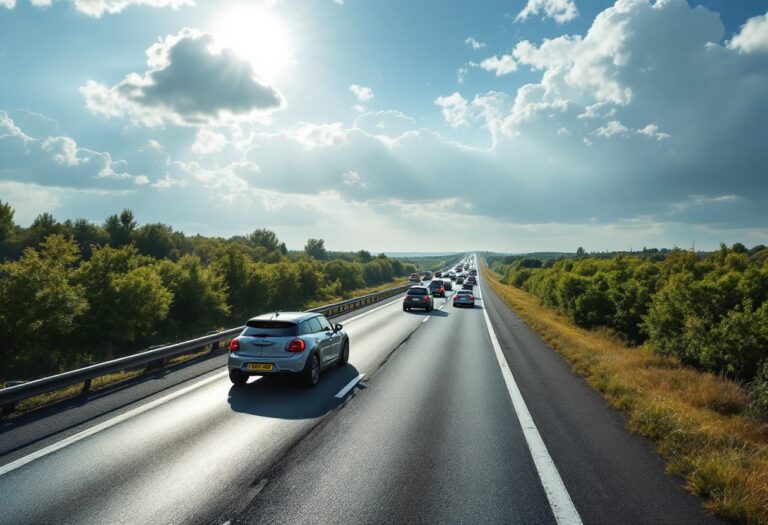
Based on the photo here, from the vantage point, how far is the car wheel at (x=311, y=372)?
8906 mm

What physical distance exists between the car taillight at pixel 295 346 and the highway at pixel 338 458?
35.3 inches

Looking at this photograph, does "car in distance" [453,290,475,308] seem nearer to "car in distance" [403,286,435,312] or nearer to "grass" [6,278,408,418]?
"car in distance" [403,286,435,312]

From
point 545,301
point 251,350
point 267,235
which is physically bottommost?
point 545,301

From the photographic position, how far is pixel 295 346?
885 centimetres

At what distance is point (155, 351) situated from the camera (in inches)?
419

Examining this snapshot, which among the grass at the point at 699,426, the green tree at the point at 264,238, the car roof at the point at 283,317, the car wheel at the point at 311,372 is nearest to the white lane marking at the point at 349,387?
the car wheel at the point at 311,372

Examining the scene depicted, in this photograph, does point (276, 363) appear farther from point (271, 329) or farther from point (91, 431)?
point (91, 431)

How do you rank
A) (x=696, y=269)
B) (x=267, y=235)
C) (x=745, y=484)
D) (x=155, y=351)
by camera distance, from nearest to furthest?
(x=745, y=484)
(x=155, y=351)
(x=696, y=269)
(x=267, y=235)

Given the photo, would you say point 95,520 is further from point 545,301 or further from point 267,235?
point 267,235

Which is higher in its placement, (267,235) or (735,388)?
(267,235)

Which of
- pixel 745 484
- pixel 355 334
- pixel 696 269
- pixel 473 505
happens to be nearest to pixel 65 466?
pixel 473 505

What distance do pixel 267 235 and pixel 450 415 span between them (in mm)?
121673

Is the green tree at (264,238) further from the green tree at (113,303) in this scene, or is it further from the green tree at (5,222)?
the green tree at (113,303)

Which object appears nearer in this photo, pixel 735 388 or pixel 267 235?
pixel 735 388
